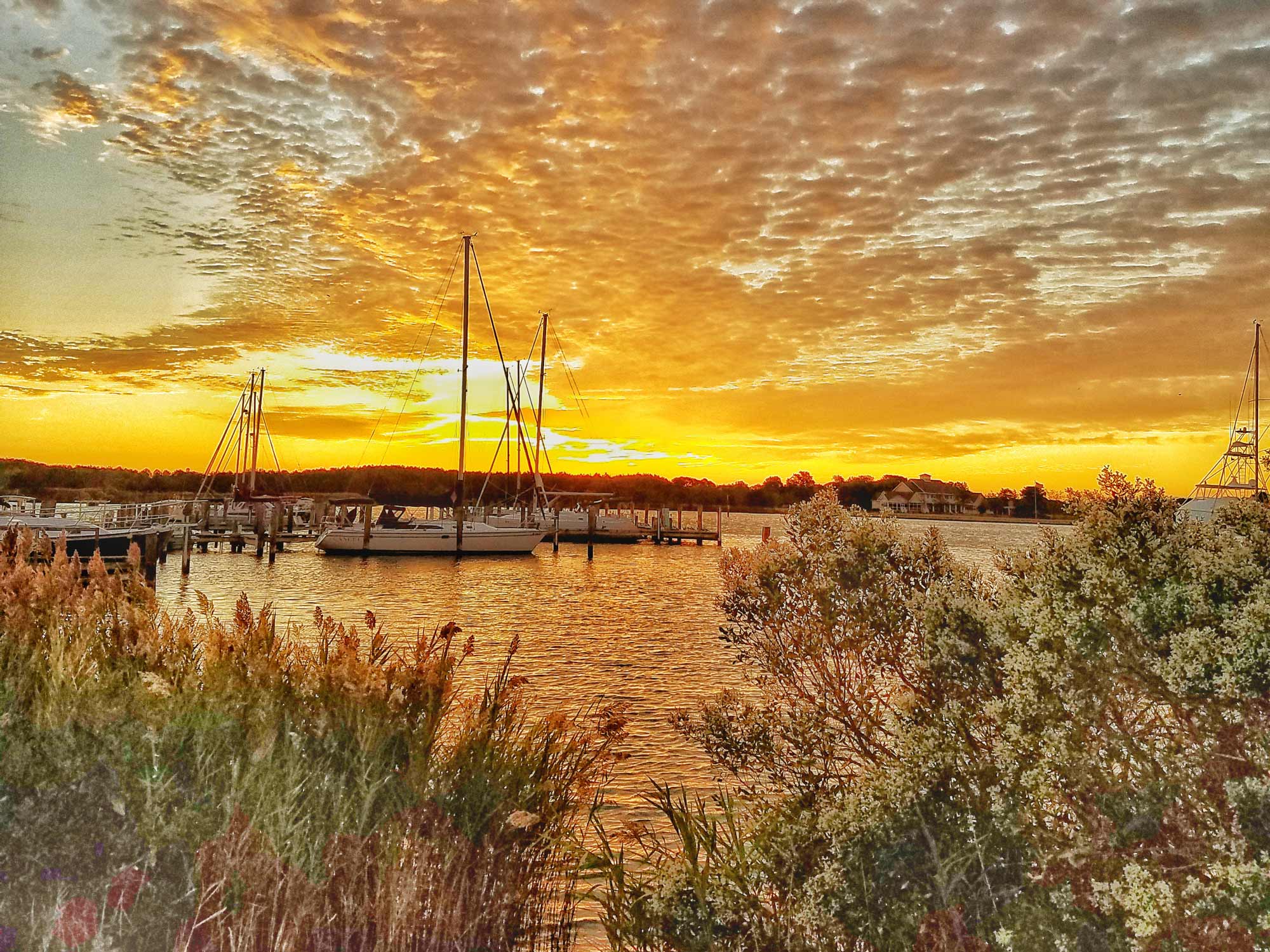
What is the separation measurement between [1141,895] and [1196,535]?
61.8 inches

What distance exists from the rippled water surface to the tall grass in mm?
3312

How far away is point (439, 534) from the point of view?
4916 centimetres

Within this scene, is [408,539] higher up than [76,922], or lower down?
lower down

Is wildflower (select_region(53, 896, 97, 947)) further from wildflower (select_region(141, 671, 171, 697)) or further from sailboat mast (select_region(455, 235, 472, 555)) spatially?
sailboat mast (select_region(455, 235, 472, 555))

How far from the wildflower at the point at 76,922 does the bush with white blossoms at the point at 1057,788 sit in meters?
2.71

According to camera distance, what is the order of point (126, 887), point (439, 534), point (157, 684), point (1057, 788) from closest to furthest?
point (1057, 788) < point (126, 887) < point (157, 684) < point (439, 534)

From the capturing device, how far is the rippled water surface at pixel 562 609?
15430 mm

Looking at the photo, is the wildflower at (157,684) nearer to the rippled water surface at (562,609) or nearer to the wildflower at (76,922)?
the wildflower at (76,922)

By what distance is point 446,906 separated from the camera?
4828 millimetres

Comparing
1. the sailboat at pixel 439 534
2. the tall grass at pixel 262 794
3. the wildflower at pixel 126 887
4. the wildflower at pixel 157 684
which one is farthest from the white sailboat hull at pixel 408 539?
the wildflower at pixel 126 887

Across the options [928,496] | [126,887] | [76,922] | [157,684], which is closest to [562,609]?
[157,684]

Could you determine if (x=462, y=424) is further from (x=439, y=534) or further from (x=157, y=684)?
(x=157, y=684)

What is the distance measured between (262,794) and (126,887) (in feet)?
2.44

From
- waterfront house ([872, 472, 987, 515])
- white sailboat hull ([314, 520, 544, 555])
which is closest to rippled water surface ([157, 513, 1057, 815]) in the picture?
white sailboat hull ([314, 520, 544, 555])
